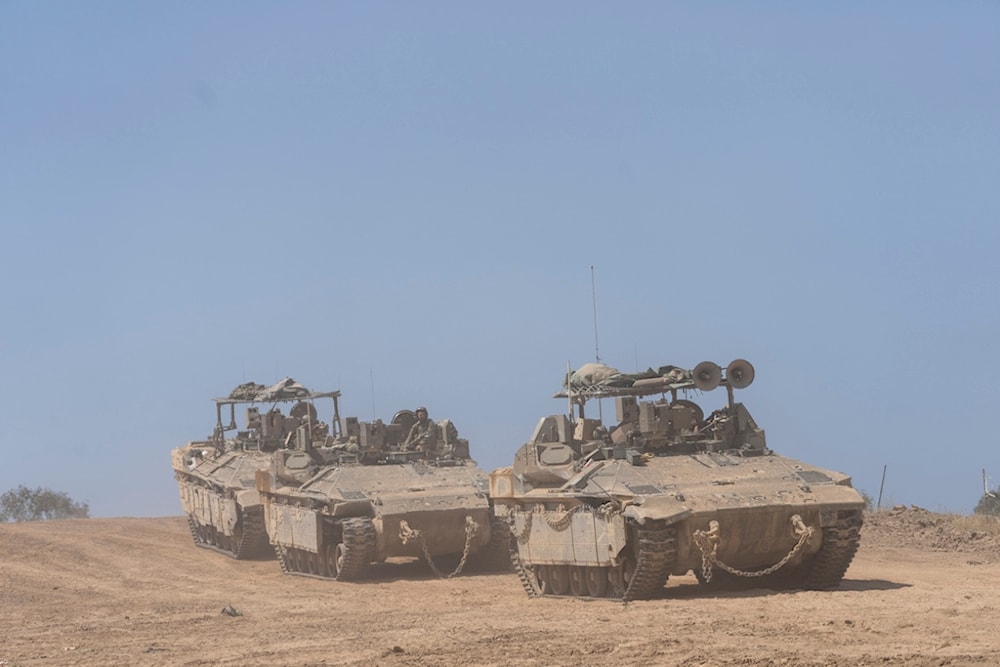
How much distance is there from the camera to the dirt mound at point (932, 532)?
25438 mm

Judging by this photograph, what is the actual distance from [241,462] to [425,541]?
825cm

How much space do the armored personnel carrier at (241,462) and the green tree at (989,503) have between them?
14528 millimetres

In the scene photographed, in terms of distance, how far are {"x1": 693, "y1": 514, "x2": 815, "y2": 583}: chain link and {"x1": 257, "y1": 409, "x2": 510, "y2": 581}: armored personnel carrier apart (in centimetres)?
616

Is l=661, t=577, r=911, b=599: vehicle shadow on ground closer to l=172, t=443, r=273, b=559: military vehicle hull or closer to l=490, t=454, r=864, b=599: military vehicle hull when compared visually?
l=490, t=454, r=864, b=599: military vehicle hull

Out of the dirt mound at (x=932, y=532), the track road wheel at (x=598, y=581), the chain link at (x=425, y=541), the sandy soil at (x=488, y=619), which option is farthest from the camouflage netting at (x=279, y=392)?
the track road wheel at (x=598, y=581)

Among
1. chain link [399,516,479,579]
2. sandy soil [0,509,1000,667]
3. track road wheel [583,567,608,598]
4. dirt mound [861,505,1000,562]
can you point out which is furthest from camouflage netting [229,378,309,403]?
track road wheel [583,567,608,598]

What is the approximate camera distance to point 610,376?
68.1ft

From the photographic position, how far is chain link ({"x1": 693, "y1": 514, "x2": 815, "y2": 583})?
17.4 metres

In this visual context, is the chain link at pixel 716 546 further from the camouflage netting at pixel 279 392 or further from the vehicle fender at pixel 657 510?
the camouflage netting at pixel 279 392

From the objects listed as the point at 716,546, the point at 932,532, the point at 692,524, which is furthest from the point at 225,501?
the point at 716,546

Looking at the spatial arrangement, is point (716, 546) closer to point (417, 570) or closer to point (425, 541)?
point (425, 541)

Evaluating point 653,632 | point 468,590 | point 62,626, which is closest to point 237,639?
point 62,626

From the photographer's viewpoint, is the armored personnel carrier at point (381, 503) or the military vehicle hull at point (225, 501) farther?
the military vehicle hull at point (225, 501)

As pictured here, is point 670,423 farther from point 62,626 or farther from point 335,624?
point 62,626
